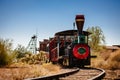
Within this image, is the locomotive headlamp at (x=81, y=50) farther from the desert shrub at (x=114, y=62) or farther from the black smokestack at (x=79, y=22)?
the desert shrub at (x=114, y=62)

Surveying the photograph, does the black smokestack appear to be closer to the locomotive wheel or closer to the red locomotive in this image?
the red locomotive

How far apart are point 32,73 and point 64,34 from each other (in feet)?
33.1

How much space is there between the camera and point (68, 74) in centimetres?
1016

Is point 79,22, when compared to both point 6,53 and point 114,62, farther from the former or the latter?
point 6,53

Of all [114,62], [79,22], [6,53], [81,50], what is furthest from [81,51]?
[6,53]

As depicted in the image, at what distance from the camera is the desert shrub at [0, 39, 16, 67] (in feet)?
47.4

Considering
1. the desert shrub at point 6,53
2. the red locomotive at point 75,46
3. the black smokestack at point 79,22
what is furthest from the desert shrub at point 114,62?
the desert shrub at point 6,53

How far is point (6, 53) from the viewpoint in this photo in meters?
14.5

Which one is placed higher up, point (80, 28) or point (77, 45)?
point (80, 28)

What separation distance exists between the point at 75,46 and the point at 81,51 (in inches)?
23.1

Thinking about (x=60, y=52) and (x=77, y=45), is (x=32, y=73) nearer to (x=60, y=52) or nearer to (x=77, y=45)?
(x=77, y=45)

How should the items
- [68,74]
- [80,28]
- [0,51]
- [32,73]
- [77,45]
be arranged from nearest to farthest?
[32,73] → [68,74] → [0,51] → [77,45] → [80,28]

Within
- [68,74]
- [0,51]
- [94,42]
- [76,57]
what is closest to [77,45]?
[76,57]

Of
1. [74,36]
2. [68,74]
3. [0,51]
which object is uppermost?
[74,36]
